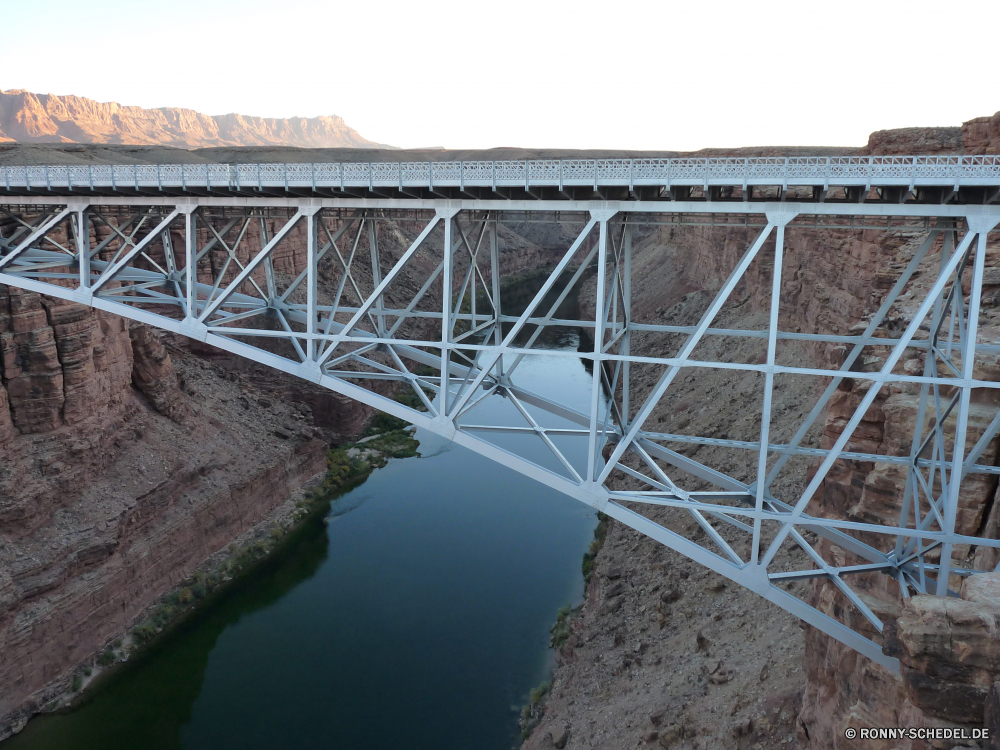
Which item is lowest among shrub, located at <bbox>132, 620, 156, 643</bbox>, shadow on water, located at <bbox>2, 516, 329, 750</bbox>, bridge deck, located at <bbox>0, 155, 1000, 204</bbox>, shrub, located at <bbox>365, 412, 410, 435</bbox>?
shadow on water, located at <bbox>2, 516, 329, 750</bbox>

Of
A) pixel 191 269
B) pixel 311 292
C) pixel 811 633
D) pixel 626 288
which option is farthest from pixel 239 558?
pixel 811 633

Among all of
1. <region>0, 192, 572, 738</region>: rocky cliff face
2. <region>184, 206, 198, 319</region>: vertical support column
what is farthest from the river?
<region>184, 206, 198, 319</region>: vertical support column

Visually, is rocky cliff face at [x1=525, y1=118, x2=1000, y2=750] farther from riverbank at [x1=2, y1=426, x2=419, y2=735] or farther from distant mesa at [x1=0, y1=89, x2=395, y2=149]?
distant mesa at [x1=0, y1=89, x2=395, y2=149]

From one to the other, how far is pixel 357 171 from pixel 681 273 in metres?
36.2

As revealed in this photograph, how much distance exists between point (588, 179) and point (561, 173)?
468 millimetres

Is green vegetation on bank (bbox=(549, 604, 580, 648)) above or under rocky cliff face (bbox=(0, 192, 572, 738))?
under

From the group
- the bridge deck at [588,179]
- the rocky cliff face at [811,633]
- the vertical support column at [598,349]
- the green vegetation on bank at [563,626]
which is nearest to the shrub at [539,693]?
the rocky cliff face at [811,633]

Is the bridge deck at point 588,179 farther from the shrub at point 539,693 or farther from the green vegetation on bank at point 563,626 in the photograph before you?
the green vegetation on bank at point 563,626

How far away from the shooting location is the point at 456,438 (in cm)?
1245

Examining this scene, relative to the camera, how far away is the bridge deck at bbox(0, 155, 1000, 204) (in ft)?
33.7

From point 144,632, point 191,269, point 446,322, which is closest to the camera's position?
point 446,322

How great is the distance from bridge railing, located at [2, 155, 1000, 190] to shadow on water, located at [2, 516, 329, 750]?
11.6 m

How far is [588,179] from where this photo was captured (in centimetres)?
1172

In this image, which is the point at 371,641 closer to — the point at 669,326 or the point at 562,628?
the point at 562,628
